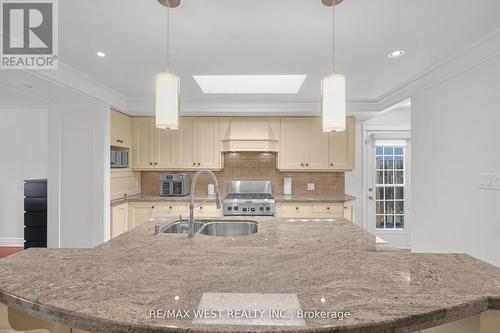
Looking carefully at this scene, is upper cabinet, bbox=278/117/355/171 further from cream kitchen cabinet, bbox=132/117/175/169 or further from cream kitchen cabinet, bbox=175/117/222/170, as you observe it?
cream kitchen cabinet, bbox=132/117/175/169

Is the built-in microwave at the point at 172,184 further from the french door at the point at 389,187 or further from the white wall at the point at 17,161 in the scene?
the french door at the point at 389,187

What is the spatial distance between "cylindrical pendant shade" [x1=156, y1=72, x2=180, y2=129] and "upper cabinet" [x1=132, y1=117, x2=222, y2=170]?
2.68m

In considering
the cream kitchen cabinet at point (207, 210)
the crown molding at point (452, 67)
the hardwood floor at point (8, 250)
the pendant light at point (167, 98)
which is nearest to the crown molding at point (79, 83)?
the pendant light at point (167, 98)

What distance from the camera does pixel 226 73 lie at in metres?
2.75

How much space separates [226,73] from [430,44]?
6.06 ft

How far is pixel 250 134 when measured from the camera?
405cm

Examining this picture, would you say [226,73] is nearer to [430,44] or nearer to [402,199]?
[430,44]

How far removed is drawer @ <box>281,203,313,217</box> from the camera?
12.6 feet

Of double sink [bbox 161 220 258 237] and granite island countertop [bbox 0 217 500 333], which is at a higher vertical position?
granite island countertop [bbox 0 217 500 333]

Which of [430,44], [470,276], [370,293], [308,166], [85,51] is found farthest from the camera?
[308,166]

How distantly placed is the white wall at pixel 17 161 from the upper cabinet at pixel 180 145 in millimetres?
1943

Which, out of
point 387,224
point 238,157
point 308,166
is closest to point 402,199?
point 387,224

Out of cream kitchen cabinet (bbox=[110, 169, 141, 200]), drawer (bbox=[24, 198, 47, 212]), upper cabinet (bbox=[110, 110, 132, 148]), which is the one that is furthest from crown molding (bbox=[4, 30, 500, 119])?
drawer (bbox=[24, 198, 47, 212])

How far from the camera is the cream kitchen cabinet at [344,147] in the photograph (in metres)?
4.10
